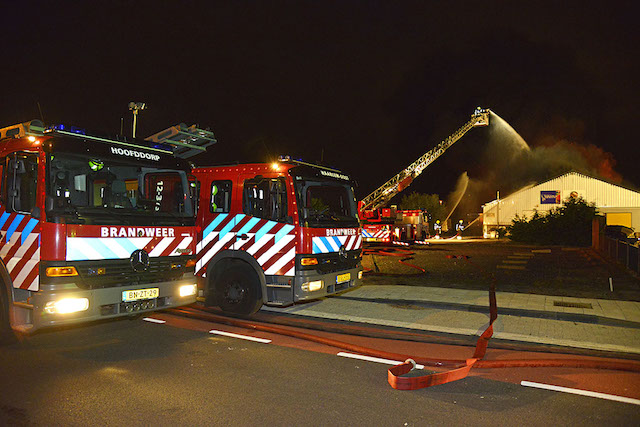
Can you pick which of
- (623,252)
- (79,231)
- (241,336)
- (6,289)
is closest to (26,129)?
(79,231)

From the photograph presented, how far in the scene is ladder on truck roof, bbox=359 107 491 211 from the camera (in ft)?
113

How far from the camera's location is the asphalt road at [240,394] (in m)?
4.09

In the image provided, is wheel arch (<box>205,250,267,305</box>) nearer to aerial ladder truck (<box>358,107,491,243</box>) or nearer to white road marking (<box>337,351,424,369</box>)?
white road marking (<box>337,351,424,369</box>)

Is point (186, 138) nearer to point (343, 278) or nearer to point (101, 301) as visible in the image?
point (101, 301)

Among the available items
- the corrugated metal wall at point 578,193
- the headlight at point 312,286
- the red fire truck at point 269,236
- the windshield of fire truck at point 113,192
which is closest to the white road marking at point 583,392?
the headlight at point 312,286

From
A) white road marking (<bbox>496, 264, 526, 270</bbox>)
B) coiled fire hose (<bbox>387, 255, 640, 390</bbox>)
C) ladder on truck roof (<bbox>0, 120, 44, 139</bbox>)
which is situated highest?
ladder on truck roof (<bbox>0, 120, 44, 139</bbox>)

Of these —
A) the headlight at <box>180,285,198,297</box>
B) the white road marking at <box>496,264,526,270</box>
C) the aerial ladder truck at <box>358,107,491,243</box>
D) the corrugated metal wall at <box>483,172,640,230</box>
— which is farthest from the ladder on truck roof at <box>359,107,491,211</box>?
the headlight at <box>180,285,198,297</box>

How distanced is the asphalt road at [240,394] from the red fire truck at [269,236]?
6.32 feet

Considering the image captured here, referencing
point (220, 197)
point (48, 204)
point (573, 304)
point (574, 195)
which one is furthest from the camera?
point (574, 195)

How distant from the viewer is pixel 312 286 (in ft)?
26.6

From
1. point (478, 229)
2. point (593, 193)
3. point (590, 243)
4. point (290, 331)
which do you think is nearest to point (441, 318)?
point (290, 331)

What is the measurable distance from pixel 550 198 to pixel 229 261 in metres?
48.4

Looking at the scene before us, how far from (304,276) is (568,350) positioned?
4042 millimetres

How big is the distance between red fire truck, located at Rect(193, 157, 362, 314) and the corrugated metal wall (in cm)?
4325
